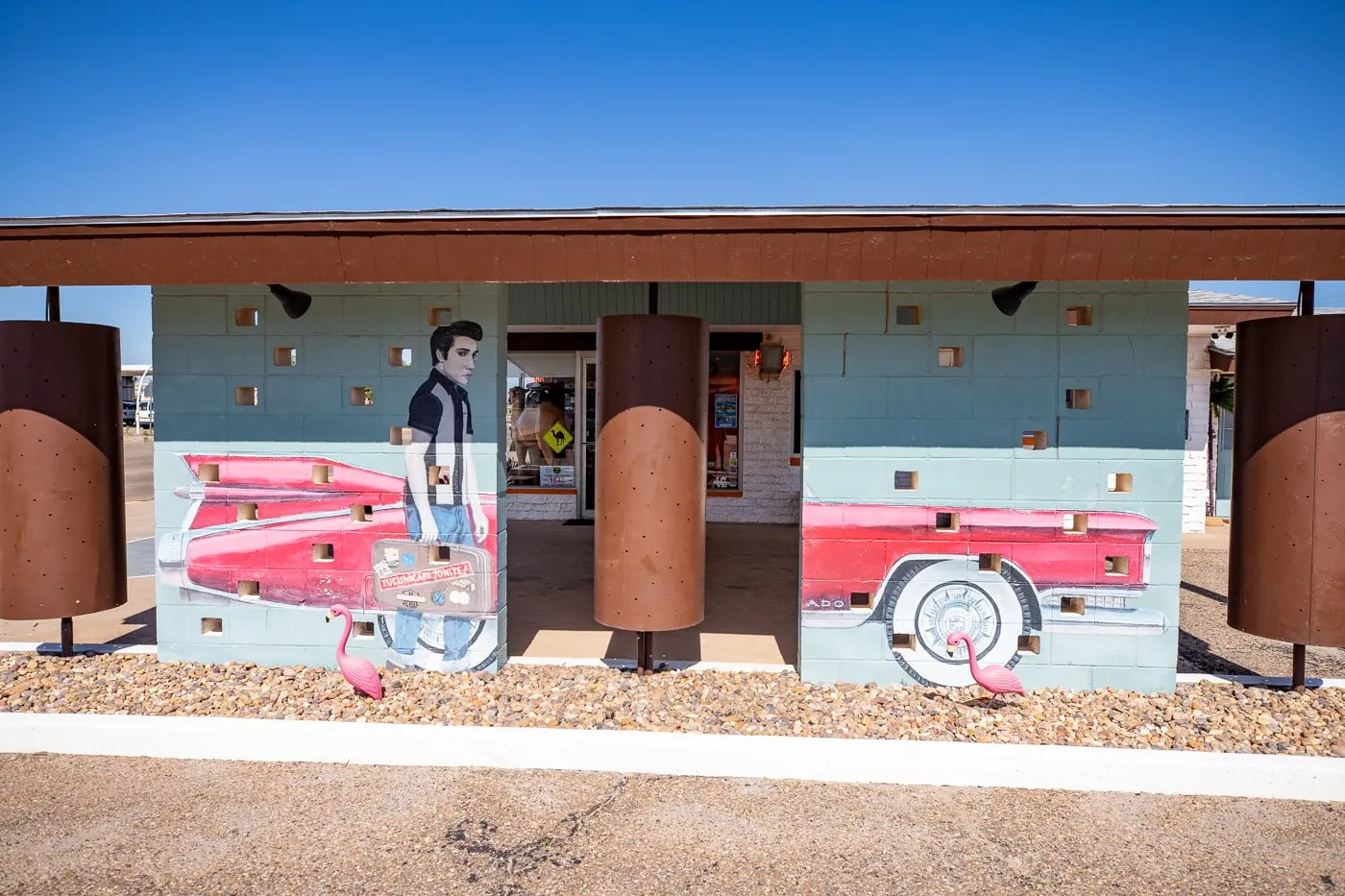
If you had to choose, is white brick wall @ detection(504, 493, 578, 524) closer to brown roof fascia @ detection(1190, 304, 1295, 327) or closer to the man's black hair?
the man's black hair

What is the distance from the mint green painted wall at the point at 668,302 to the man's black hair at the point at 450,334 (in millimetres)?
6500

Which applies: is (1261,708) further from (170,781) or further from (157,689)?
(157,689)

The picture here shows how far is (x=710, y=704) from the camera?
4805mm

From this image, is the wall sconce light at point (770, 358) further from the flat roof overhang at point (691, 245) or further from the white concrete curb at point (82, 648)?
the white concrete curb at point (82, 648)

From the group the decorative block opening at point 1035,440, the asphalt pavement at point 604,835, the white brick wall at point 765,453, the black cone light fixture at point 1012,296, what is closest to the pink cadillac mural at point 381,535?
the asphalt pavement at point 604,835

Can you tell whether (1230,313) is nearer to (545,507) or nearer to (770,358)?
(770,358)

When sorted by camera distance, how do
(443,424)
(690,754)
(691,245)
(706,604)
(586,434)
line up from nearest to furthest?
(690,754), (691,245), (443,424), (706,604), (586,434)

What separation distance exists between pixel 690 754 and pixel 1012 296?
347cm

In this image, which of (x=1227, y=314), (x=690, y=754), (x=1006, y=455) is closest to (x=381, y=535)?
(x=690, y=754)

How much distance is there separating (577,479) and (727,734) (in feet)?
30.8

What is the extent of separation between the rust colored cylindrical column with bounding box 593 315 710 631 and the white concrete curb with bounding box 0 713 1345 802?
107 cm

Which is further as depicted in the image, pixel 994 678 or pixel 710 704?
pixel 710 704

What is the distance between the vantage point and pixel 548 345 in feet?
42.0

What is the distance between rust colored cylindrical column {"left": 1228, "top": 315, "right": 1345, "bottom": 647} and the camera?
183 inches
